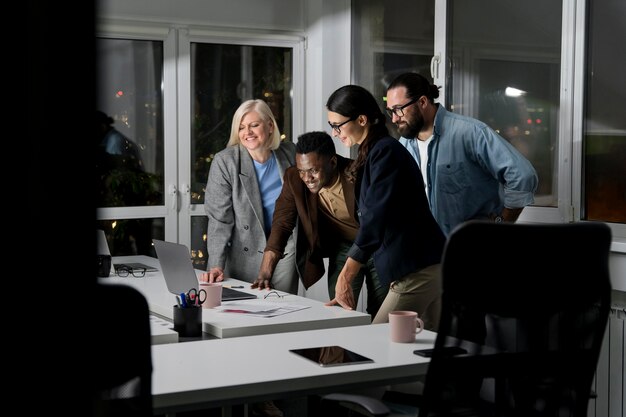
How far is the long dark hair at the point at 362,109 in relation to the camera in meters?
3.46

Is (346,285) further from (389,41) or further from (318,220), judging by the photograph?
(389,41)

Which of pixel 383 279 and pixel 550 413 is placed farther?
pixel 383 279

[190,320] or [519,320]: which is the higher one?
[519,320]

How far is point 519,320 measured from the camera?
1752mm

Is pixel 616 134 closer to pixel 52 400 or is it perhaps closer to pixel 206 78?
pixel 206 78

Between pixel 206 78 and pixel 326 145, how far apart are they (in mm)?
2746

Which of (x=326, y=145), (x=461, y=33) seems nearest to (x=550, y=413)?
(x=326, y=145)

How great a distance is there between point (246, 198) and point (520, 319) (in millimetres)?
2881

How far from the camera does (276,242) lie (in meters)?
3.97

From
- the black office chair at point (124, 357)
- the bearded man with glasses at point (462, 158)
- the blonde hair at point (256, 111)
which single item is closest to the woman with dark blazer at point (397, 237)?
the bearded man with glasses at point (462, 158)

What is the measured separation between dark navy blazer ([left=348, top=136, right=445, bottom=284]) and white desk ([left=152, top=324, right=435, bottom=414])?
21.7 inches

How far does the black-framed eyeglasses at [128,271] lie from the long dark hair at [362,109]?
4.98 feet

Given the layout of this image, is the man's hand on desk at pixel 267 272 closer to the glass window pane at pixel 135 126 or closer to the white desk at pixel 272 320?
the white desk at pixel 272 320

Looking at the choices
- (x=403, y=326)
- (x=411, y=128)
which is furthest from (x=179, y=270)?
(x=411, y=128)
